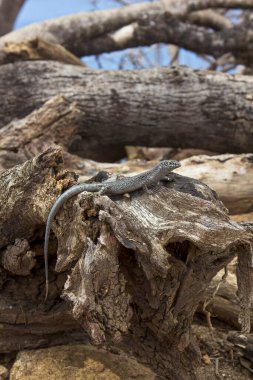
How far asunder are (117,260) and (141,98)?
2.79 meters

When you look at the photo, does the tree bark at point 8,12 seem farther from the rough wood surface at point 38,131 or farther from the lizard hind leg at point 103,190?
the lizard hind leg at point 103,190

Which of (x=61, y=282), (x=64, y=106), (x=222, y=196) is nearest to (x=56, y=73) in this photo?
(x=64, y=106)

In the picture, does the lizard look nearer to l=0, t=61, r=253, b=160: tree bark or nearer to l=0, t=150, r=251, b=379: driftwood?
l=0, t=150, r=251, b=379: driftwood

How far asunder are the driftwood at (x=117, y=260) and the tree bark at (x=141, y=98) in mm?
2231

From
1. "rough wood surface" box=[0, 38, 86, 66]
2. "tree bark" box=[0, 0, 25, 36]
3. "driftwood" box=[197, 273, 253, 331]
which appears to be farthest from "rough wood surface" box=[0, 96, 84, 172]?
"tree bark" box=[0, 0, 25, 36]

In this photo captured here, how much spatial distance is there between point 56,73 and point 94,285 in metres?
3.12

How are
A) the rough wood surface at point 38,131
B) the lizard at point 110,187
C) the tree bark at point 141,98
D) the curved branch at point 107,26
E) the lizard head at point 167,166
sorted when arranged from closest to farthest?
1. the lizard at point 110,187
2. the lizard head at point 167,166
3. the rough wood surface at point 38,131
4. the tree bark at point 141,98
5. the curved branch at point 107,26

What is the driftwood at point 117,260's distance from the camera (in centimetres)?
196

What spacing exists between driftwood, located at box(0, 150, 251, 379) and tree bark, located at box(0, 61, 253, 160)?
223 cm

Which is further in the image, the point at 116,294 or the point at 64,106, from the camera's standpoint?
the point at 64,106

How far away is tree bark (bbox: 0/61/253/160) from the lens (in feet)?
14.8

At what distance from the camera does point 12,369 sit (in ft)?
7.88

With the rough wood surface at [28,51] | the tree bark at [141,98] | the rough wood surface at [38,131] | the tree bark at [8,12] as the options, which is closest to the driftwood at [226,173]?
the tree bark at [141,98]

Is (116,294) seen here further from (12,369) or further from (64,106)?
(64,106)
